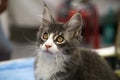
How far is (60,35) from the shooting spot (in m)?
1.21

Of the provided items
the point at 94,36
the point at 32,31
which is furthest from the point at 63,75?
the point at 32,31

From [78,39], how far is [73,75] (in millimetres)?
160

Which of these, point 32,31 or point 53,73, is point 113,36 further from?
point 53,73

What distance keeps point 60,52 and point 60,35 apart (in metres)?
0.07

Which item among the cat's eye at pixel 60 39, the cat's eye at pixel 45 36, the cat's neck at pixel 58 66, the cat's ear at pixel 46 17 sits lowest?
the cat's neck at pixel 58 66

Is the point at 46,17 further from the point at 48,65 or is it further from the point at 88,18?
the point at 88,18

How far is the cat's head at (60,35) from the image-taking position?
1186 millimetres

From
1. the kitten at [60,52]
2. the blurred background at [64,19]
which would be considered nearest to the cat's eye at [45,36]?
the kitten at [60,52]

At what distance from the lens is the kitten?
3.93ft

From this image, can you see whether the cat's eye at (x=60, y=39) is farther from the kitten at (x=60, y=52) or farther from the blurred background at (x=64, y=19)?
the blurred background at (x=64, y=19)

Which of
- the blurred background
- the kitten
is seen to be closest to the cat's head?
the kitten

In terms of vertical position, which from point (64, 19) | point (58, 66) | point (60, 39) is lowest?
point (58, 66)

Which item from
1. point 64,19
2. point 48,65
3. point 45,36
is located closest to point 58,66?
point 48,65

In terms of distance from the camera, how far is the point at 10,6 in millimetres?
2998
